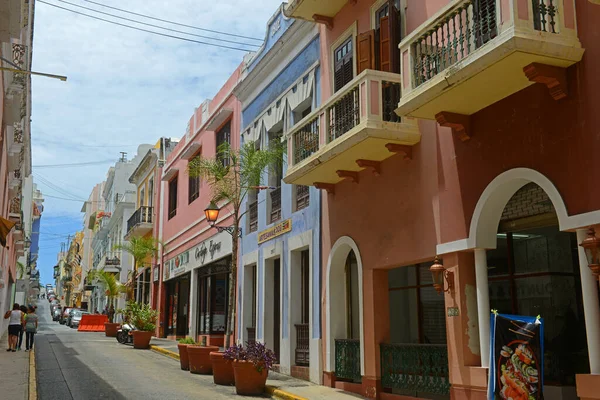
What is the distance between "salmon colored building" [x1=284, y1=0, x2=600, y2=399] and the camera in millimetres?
7828

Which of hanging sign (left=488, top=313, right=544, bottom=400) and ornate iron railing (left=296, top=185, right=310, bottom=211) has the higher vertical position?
ornate iron railing (left=296, top=185, right=310, bottom=211)

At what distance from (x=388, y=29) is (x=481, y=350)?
239 inches

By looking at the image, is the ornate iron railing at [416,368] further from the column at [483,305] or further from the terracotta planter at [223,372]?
the terracotta planter at [223,372]

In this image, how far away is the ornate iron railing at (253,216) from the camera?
1851cm

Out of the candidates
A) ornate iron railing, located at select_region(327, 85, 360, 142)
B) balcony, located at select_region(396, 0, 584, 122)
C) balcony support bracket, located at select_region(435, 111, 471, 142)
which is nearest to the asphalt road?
ornate iron railing, located at select_region(327, 85, 360, 142)

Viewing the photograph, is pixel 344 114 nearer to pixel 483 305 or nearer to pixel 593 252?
pixel 483 305

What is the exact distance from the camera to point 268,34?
1823 cm

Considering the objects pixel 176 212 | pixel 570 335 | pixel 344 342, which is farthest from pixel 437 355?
pixel 176 212

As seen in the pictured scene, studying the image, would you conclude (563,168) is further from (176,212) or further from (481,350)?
(176,212)

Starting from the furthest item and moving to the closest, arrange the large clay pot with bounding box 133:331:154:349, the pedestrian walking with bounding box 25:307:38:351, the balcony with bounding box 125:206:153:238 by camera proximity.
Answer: the balcony with bounding box 125:206:153:238 < the large clay pot with bounding box 133:331:154:349 < the pedestrian walking with bounding box 25:307:38:351

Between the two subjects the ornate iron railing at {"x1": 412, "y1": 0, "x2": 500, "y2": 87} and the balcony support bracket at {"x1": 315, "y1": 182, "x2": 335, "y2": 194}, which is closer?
the ornate iron railing at {"x1": 412, "y1": 0, "x2": 500, "y2": 87}

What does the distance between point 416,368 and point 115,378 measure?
680 cm

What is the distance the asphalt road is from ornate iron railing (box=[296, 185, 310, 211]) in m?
4.62

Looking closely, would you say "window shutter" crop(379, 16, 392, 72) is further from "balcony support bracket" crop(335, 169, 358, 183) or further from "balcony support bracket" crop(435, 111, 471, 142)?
"balcony support bracket" crop(435, 111, 471, 142)
